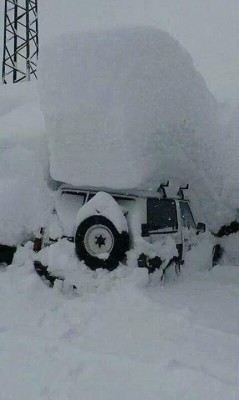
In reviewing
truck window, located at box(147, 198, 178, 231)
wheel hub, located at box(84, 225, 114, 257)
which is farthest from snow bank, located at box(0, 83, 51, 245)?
truck window, located at box(147, 198, 178, 231)

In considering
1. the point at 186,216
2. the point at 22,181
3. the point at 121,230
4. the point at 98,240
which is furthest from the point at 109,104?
the point at 186,216

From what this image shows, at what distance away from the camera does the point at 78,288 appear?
16.8 feet

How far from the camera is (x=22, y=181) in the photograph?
21.5ft

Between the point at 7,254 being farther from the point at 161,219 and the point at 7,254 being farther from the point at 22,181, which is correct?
the point at 161,219

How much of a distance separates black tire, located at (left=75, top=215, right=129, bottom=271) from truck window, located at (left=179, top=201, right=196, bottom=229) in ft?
4.90

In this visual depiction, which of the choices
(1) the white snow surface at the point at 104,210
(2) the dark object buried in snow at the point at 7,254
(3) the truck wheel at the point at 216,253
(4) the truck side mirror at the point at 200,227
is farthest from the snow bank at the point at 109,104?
(3) the truck wheel at the point at 216,253

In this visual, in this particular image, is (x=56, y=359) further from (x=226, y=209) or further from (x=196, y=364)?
(x=226, y=209)

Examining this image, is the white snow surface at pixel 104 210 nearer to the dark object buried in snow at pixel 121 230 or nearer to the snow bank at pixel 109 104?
the dark object buried in snow at pixel 121 230

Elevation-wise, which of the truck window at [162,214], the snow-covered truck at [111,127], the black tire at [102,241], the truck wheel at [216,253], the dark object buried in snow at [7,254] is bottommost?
the truck wheel at [216,253]

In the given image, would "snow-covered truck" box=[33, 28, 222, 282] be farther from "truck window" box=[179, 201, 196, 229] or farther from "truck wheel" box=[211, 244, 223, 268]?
"truck wheel" box=[211, 244, 223, 268]

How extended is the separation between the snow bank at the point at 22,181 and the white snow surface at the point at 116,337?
522 mm

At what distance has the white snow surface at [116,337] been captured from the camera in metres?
2.79

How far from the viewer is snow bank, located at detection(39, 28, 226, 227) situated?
5328 millimetres

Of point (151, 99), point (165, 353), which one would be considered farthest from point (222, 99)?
point (165, 353)
